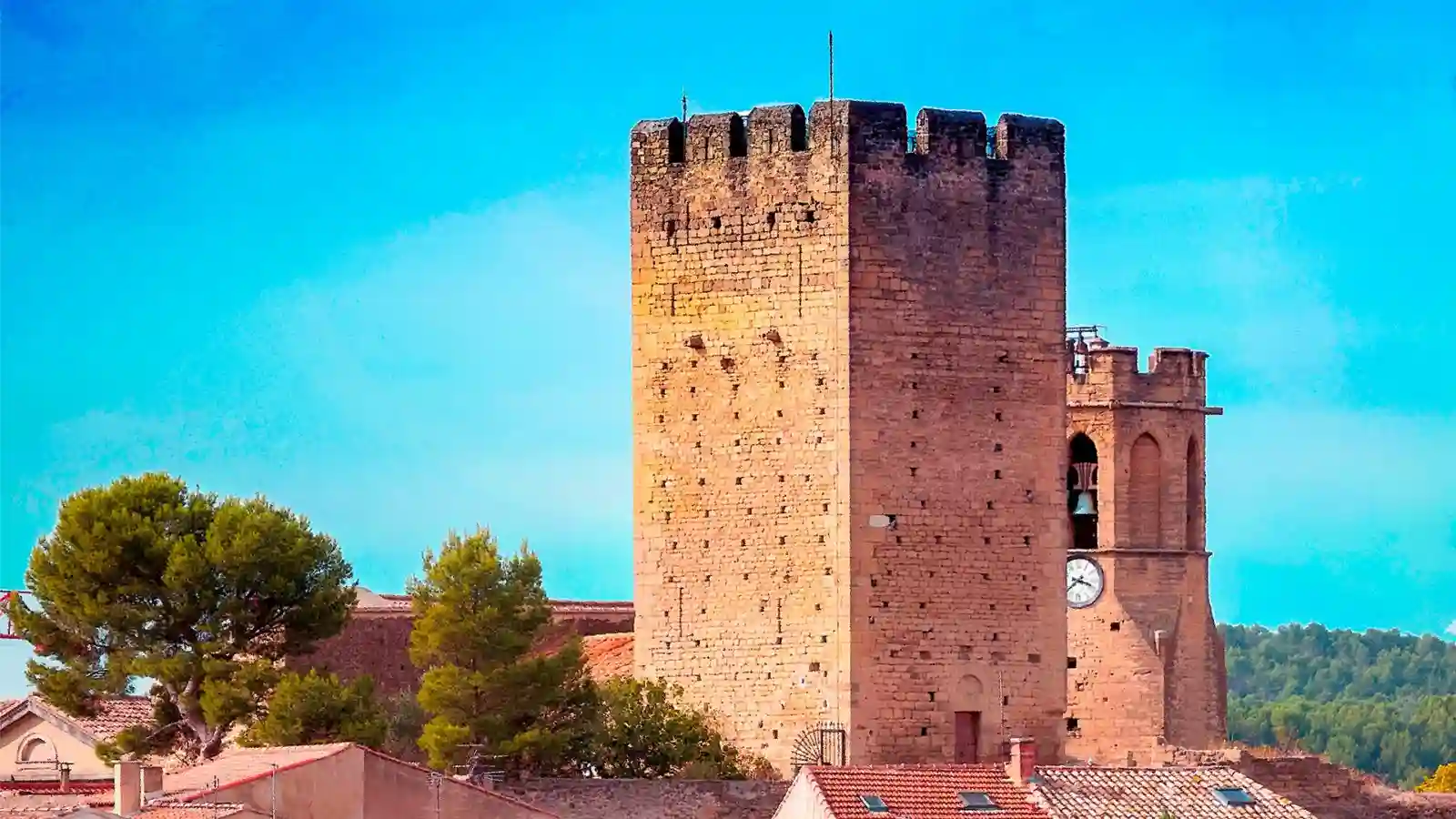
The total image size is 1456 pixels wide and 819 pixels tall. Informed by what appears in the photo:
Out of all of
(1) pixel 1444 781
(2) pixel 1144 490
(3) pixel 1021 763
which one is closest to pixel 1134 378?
(2) pixel 1144 490

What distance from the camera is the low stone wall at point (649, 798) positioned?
35.9m

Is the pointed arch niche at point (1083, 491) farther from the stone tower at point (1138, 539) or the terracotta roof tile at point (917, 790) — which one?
the terracotta roof tile at point (917, 790)

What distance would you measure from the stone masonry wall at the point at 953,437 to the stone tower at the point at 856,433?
3 centimetres

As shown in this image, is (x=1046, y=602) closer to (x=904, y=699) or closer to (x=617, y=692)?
(x=904, y=699)

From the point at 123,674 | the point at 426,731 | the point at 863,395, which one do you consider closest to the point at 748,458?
the point at 863,395

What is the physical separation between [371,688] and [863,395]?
240 inches

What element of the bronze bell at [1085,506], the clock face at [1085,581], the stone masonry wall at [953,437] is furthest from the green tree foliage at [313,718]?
the bronze bell at [1085,506]

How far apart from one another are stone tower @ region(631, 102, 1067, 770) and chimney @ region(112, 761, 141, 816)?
7.96 metres

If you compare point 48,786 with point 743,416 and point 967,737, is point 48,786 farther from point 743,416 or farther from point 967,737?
point 967,737

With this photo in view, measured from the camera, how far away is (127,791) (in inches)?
1243

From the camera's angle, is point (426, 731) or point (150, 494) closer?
point (426, 731)

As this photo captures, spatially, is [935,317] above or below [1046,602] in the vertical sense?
above

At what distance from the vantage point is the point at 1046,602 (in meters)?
37.9

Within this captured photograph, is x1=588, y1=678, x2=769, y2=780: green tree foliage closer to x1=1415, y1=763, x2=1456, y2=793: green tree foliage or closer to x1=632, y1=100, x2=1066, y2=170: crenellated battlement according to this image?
x1=632, y1=100, x2=1066, y2=170: crenellated battlement
